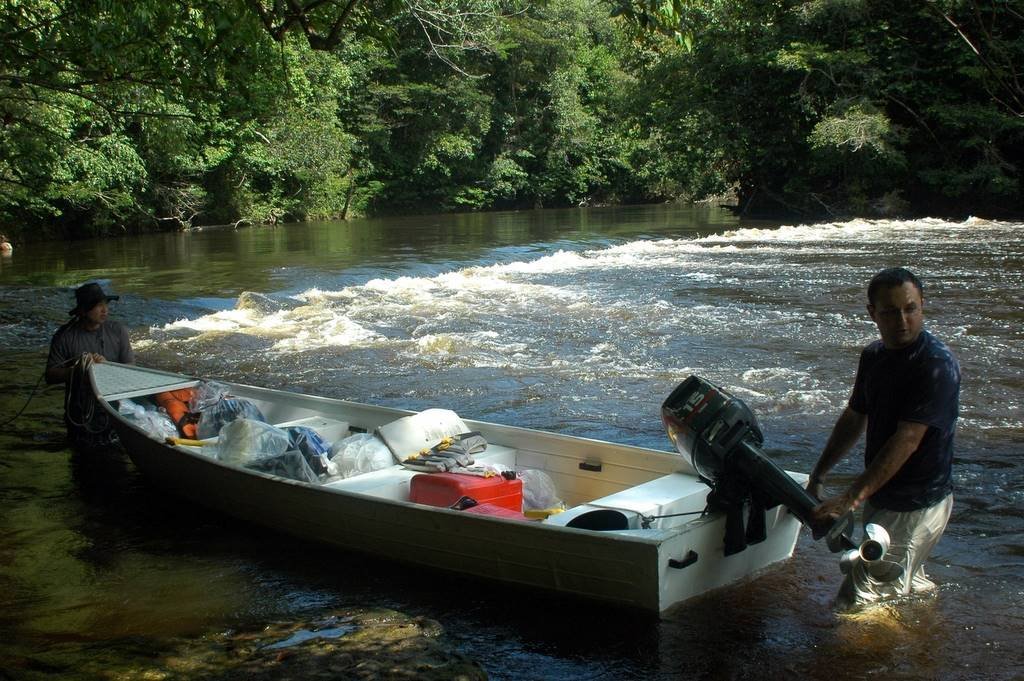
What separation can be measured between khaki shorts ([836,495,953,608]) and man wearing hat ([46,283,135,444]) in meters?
6.09

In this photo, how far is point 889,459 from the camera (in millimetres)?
3863

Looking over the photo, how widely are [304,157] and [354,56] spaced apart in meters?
8.04

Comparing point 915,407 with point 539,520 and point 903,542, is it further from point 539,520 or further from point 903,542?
point 539,520

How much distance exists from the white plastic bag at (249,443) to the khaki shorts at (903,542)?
3.67 m

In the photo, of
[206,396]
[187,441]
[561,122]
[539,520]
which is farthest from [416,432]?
[561,122]

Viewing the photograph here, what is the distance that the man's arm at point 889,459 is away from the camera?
3.84 m

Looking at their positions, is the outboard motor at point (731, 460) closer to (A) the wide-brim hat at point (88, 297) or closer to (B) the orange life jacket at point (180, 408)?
(B) the orange life jacket at point (180, 408)

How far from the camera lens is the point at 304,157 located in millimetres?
33125

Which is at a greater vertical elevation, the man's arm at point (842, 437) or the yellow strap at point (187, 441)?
the man's arm at point (842, 437)

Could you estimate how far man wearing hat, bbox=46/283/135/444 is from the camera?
310 inches

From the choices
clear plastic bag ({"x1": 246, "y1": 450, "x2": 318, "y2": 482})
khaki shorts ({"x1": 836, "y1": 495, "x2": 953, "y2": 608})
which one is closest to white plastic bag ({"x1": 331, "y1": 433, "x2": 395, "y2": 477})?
clear plastic bag ({"x1": 246, "y1": 450, "x2": 318, "y2": 482})

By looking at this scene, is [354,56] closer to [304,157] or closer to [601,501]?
[304,157]

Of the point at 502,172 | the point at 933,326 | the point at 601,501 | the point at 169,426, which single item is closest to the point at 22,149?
the point at 169,426

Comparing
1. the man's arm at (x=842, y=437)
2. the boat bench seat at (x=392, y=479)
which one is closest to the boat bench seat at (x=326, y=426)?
the boat bench seat at (x=392, y=479)
